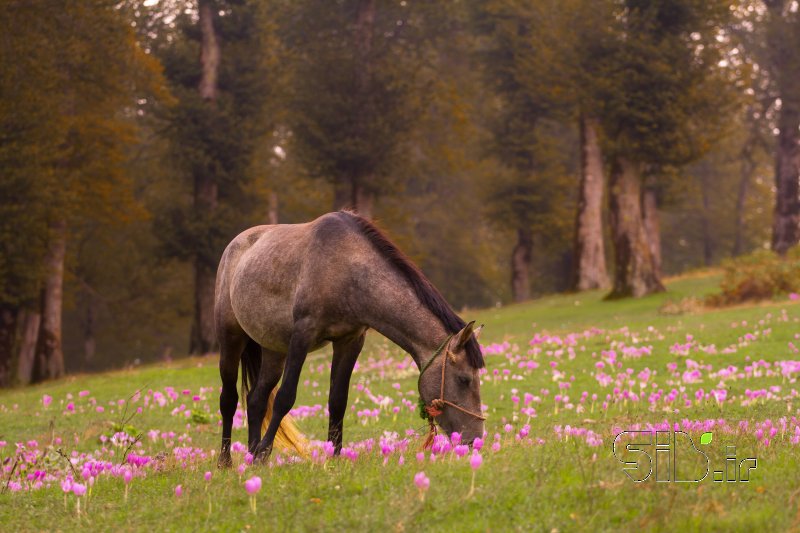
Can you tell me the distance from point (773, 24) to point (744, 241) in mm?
36067

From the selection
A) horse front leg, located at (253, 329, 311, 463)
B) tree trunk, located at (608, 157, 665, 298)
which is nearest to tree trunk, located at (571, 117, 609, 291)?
tree trunk, located at (608, 157, 665, 298)

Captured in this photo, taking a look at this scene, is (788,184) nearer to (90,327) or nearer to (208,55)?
(208,55)

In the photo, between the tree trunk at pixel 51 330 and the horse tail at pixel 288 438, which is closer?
the horse tail at pixel 288 438

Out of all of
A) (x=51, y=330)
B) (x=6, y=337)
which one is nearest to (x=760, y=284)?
(x=51, y=330)

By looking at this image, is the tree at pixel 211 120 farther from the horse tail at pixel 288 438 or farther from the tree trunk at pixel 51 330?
the horse tail at pixel 288 438

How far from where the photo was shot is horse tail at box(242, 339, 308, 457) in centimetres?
941

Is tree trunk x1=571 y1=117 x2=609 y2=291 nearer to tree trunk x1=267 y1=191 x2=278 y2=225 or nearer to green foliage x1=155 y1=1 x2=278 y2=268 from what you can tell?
green foliage x1=155 y1=1 x2=278 y2=268

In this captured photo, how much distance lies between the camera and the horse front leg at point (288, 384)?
8438 mm

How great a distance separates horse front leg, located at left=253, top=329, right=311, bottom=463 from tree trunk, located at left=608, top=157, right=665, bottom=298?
28611 millimetres

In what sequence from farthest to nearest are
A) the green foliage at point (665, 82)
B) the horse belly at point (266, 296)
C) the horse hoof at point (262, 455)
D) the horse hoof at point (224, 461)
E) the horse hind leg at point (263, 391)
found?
the green foliage at point (665, 82) < the horse hind leg at point (263, 391) < the horse hoof at point (224, 461) < the horse belly at point (266, 296) < the horse hoof at point (262, 455)

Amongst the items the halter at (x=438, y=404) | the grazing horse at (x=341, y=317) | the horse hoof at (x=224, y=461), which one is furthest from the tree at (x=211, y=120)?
the halter at (x=438, y=404)

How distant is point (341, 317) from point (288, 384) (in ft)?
2.65

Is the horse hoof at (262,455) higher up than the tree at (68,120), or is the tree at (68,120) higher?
the tree at (68,120)

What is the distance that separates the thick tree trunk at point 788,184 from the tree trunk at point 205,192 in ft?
89.2
